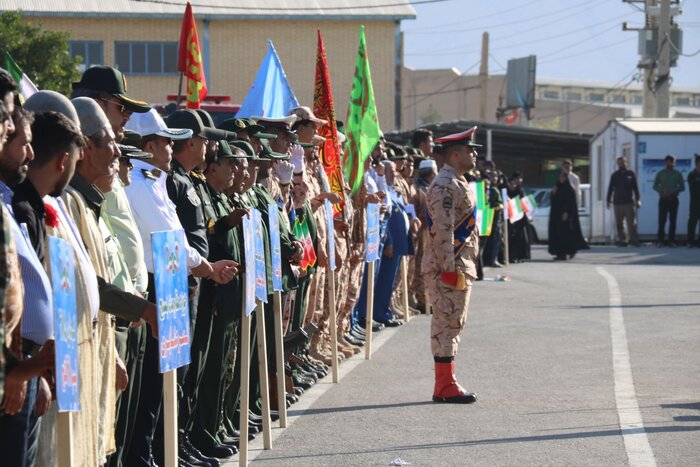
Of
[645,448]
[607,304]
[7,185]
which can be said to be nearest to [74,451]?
[7,185]

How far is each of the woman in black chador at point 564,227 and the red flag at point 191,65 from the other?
1481 centimetres

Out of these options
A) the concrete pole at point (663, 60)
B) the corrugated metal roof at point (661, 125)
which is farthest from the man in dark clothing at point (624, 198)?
the concrete pole at point (663, 60)

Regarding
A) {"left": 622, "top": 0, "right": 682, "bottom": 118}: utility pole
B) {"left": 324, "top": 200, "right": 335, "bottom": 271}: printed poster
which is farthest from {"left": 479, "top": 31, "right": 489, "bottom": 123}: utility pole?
{"left": 324, "top": 200, "right": 335, "bottom": 271}: printed poster

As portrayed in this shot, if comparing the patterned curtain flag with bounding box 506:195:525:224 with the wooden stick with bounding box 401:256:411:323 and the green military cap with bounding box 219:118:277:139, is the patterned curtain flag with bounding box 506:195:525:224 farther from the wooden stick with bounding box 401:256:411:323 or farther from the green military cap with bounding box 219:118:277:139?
the green military cap with bounding box 219:118:277:139

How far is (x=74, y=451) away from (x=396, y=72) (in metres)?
42.5

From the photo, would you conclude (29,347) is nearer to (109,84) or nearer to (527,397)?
(109,84)

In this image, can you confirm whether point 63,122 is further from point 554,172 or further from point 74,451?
point 554,172

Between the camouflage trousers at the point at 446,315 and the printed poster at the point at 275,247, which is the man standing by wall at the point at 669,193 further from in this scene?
the printed poster at the point at 275,247

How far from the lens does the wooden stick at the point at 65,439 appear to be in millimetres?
4762

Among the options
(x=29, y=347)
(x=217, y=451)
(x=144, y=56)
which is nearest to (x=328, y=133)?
(x=217, y=451)

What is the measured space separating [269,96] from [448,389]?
11.3 ft

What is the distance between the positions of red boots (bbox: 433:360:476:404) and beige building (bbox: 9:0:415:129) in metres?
37.1

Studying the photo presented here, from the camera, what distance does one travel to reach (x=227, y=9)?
4725 centimetres

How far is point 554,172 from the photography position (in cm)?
5091
